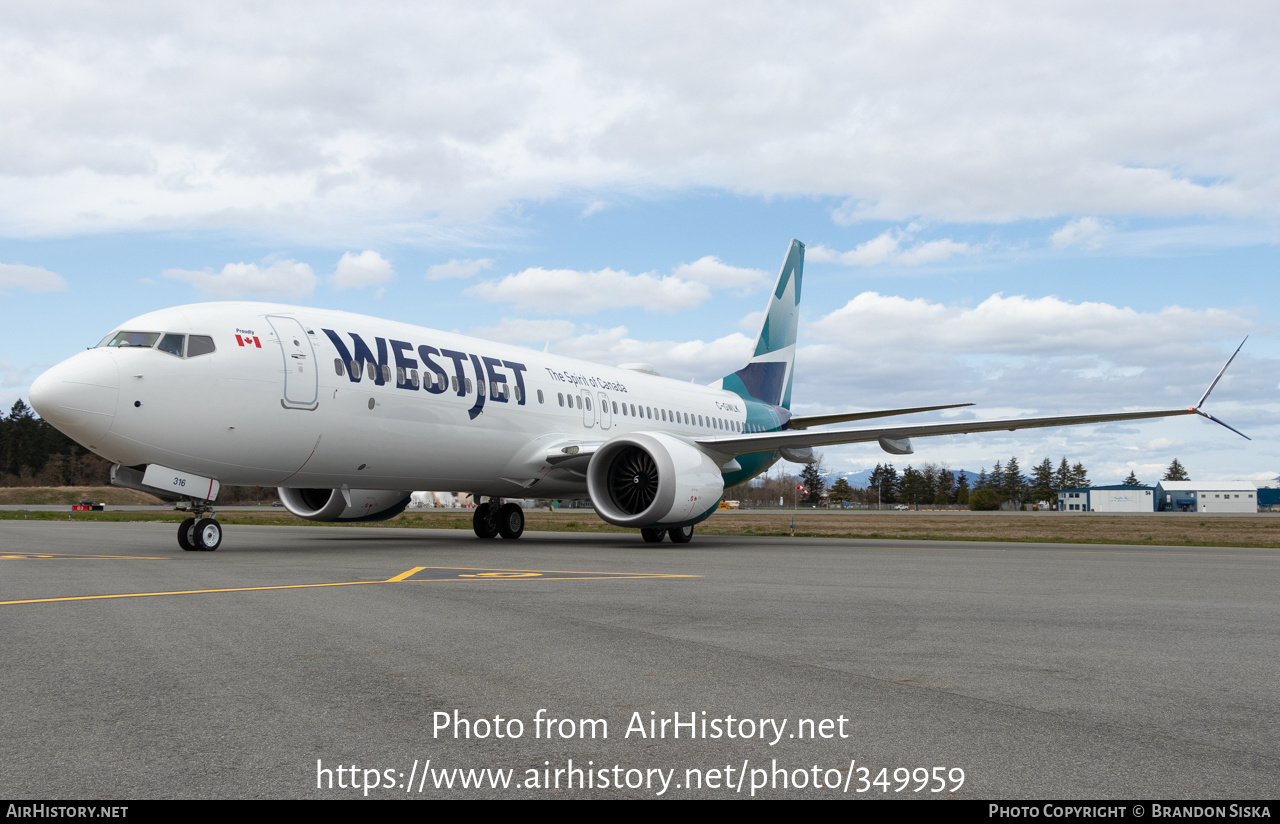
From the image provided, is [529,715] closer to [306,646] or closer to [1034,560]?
[306,646]

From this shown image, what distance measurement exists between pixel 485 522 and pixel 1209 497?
353 feet

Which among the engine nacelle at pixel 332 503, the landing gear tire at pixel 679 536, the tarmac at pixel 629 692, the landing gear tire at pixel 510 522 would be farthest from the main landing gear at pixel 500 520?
the tarmac at pixel 629 692

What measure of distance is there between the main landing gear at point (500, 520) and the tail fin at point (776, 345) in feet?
33.0

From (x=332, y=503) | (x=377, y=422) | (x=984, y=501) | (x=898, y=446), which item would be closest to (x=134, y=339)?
(x=377, y=422)

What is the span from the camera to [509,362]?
67.4ft

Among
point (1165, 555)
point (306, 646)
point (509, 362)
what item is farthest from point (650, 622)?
point (1165, 555)

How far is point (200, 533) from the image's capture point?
15555mm

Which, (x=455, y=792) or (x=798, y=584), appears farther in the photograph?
(x=798, y=584)

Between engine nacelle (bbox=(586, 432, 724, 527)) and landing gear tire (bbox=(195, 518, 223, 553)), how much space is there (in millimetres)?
7207

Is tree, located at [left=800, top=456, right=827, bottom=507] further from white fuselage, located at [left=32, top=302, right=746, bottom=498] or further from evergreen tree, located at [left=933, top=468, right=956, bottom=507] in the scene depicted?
white fuselage, located at [left=32, top=302, right=746, bottom=498]

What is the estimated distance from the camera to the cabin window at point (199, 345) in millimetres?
14633

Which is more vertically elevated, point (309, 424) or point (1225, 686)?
point (309, 424)
